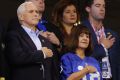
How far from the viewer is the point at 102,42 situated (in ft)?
16.1

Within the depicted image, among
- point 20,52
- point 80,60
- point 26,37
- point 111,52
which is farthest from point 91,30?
point 20,52

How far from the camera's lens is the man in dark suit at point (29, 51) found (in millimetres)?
4180

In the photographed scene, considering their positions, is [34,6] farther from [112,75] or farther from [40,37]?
[112,75]

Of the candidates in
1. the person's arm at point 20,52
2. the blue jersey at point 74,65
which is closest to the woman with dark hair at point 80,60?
the blue jersey at point 74,65

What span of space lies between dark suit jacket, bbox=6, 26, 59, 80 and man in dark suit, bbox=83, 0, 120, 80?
708 millimetres

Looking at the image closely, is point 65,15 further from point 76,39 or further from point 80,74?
point 80,74

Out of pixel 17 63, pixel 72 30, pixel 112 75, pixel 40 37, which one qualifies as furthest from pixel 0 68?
pixel 112 75

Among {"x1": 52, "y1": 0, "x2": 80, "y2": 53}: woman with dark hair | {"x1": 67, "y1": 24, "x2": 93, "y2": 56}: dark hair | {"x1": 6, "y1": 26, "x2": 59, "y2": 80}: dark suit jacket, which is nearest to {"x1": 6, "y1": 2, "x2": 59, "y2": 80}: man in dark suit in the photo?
{"x1": 6, "y1": 26, "x2": 59, "y2": 80}: dark suit jacket

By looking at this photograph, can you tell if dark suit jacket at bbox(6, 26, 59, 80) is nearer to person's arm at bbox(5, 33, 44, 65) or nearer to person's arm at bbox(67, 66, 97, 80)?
person's arm at bbox(5, 33, 44, 65)

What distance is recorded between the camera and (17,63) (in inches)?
165

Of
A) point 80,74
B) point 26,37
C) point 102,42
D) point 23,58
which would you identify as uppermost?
point 26,37

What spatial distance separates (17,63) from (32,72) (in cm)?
15

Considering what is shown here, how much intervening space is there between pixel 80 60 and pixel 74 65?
0.09 metres

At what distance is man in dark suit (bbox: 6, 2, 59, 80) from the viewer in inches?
165
